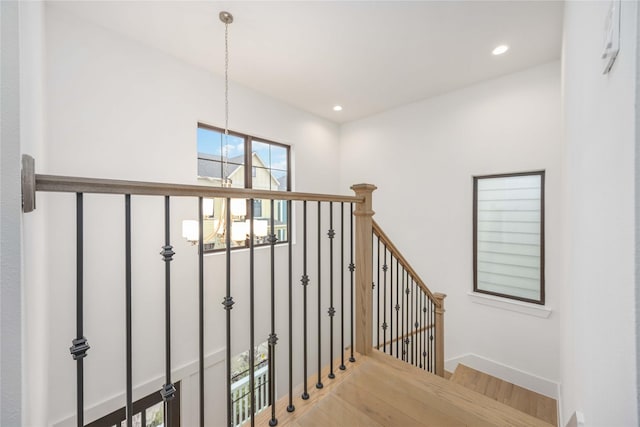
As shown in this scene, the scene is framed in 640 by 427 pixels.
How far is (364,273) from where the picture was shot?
174 cm

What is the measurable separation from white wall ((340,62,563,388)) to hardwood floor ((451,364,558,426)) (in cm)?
22

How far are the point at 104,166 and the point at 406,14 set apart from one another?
9.90 ft

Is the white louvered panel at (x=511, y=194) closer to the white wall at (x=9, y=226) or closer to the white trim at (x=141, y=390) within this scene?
the white trim at (x=141, y=390)

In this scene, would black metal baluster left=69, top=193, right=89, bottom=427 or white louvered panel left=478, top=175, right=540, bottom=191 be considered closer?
black metal baluster left=69, top=193, right=89, bottom=427

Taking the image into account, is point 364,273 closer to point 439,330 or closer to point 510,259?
point 439,330

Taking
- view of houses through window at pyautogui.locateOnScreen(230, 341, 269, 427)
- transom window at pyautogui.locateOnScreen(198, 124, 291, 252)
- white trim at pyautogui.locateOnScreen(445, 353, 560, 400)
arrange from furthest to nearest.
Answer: view of houses through window at pyautogui.locateOnScreen(230, 341, 269, 427) < transom window at pyautogui.locateOnScreen(198, 124, 291, 252) < white trim at pyautogui.locateOnScreen(445, 353, 560, 400)

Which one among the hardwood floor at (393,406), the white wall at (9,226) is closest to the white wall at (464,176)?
the hardwood floor at (393,406)

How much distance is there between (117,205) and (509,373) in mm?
4742

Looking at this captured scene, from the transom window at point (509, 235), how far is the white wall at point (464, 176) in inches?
3.9

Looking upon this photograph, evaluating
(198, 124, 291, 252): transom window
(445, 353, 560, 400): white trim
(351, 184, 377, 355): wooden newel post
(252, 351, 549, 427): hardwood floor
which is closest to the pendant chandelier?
(198, 124, 291, 252): transom window

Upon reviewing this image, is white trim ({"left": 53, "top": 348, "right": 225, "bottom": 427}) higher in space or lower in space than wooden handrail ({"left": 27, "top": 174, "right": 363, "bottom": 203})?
lower

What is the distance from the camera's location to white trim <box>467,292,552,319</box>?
2977 millimetres

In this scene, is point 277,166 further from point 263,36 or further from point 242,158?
point 263,36

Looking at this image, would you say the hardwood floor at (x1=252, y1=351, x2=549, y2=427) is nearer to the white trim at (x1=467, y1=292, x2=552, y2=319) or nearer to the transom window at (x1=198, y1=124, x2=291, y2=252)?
the transom window at (x1=198, y1=124, x2=291, y2=252)
